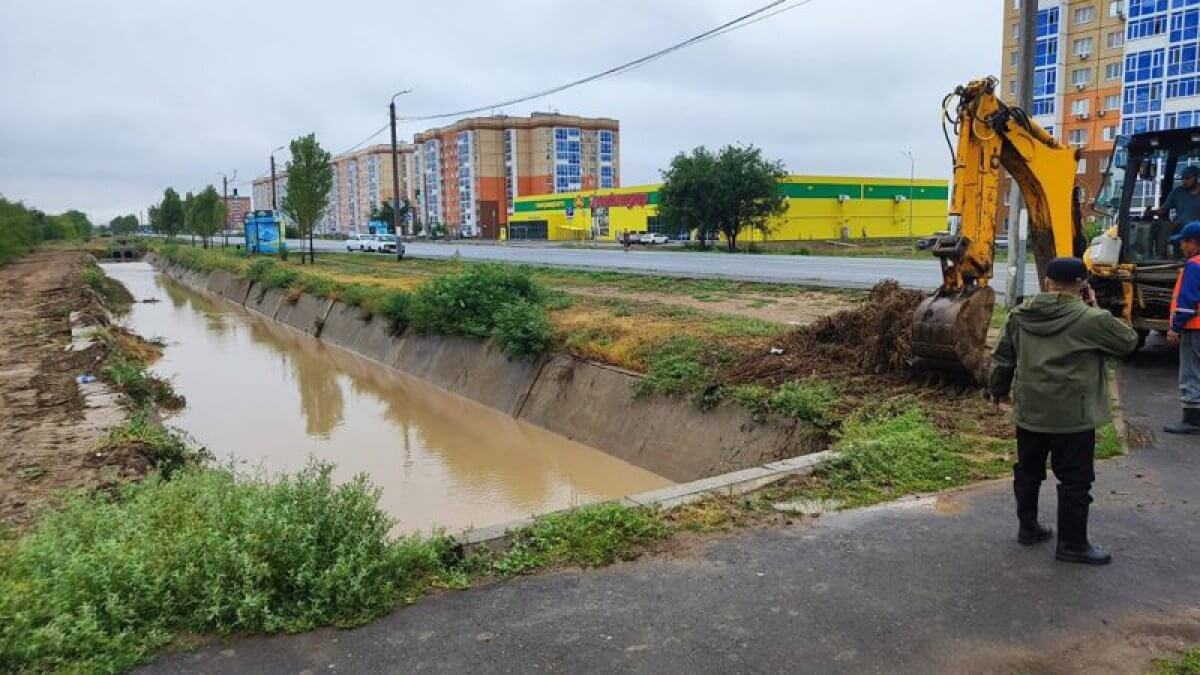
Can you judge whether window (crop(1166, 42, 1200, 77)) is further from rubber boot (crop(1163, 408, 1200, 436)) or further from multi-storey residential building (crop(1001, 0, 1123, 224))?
rubber boot (crop(1163, 408, 1200, 436))

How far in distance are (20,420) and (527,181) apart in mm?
107354

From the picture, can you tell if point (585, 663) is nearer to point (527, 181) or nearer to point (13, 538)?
point (13, 538)

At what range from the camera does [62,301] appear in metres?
28.0

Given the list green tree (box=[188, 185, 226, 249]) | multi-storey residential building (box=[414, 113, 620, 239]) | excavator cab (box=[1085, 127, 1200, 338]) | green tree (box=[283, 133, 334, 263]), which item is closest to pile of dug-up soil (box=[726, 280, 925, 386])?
excavator cab (box=[1085, 127, 1200, 338])

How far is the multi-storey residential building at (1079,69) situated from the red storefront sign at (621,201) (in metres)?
30.6

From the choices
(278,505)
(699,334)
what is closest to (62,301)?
(699,334)

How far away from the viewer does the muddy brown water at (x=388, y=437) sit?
33.0ft

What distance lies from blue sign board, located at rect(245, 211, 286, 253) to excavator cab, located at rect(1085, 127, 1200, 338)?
50306 millimetres

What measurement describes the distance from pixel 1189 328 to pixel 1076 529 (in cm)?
407

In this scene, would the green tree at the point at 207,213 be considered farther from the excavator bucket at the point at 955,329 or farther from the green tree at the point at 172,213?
the excavator bucket at the point at 955,329

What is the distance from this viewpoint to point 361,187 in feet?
511

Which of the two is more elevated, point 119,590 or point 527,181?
point 527,181

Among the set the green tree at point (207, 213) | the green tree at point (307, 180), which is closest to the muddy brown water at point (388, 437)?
the green tree at point (307, 180)

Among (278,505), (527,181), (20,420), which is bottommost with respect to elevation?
(20,420)
